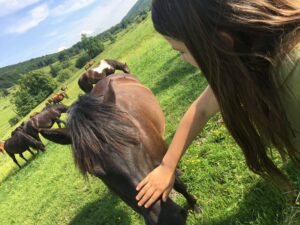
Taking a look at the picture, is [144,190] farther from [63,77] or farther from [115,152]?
[63,77]

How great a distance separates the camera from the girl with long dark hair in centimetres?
158

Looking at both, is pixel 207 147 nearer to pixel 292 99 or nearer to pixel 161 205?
pixel 161 205

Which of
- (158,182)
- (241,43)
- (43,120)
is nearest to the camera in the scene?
(241,43)

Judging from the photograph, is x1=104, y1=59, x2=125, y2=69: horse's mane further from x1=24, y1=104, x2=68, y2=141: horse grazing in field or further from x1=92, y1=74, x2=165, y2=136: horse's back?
x1=92, y1=74, x2=165, y2=136: horse's back

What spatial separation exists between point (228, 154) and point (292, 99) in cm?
359

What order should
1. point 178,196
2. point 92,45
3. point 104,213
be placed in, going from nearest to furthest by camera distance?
point 178,196 < point 104,213 < point 92,45

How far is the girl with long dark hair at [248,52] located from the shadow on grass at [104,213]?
395 centimetres

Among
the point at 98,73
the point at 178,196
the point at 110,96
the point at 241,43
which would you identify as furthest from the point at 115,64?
the point at 241,43

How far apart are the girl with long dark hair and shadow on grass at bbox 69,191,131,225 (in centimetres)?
395

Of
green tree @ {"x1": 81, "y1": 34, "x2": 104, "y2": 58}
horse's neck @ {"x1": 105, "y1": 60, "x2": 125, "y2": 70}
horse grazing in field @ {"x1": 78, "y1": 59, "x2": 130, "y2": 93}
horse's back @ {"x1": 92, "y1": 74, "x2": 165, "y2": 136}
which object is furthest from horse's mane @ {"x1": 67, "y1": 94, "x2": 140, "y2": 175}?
green tree @ {"x1": 81, "y1": 34, "x2": 104, "y2": 58}

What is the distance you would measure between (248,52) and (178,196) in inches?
143

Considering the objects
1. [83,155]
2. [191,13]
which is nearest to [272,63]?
[191,13]

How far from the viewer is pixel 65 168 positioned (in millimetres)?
11438

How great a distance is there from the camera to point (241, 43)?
1652 mm
